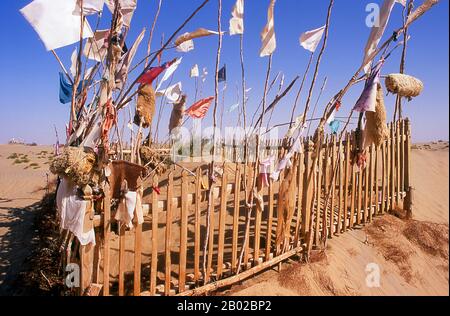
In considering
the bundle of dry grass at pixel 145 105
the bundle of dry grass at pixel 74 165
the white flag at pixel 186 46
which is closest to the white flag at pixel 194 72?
the white flag at pixel 186 46

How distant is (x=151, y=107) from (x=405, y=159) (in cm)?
512

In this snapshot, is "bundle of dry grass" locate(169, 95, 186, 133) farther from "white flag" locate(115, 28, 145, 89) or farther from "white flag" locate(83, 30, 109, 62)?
"white flag" locate(115, 28, 145, 89)

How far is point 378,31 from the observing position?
10.1ft

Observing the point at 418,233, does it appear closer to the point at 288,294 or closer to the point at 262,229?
the point at 262,229

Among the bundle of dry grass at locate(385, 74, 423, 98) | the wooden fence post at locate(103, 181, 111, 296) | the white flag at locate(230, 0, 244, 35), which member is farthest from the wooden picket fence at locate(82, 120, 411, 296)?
the white flag at locate(230, 0, 244, 35)

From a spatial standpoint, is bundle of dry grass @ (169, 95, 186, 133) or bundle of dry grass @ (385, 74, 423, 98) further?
bundle of dry grass @ (169, 95, 186, 133)

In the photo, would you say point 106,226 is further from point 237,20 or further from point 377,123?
point 377,123

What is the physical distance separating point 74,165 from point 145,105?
3.21 feet

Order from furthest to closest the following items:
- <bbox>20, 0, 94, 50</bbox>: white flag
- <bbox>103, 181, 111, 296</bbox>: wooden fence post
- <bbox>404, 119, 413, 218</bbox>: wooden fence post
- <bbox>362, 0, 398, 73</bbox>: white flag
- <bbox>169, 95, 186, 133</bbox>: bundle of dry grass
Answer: <bbox>404, 119, 413, 218</bbox>: wooden fence post, <bbox>169, 95, 186, 133</bbox>: bundle of dry grass, <bbox>362, 0, 398, 73</bbox>: white flag, <bbox>103, 181, 111, 296</bbox>: wooden fence post, <bbox>20, 0, 94, 50</bbox>: white flag

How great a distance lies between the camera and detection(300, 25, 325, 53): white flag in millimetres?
3243

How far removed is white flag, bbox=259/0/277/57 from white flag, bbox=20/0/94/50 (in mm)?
1752

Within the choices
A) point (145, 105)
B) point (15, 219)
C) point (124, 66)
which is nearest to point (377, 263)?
point (145, 105)
